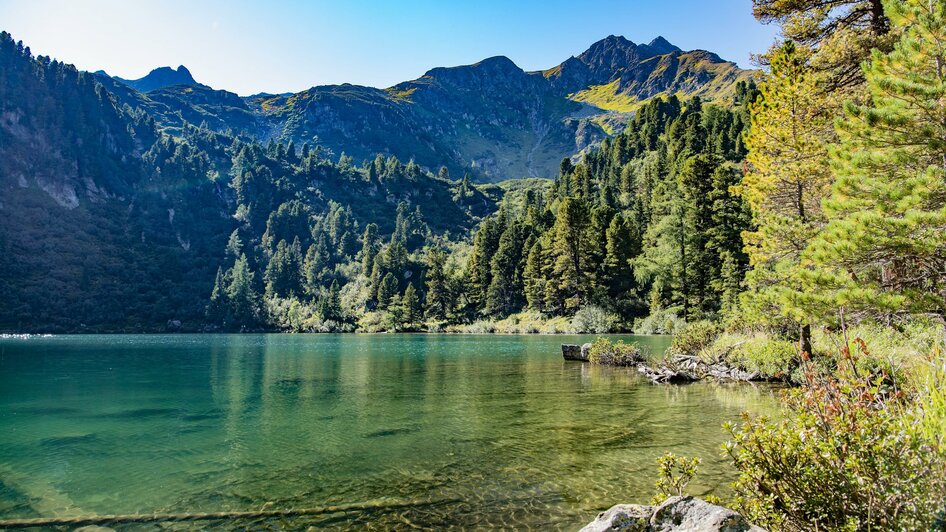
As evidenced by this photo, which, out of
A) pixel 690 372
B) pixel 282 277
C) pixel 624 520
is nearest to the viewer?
pixel 624 520

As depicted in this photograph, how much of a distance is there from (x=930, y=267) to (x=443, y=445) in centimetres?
1394

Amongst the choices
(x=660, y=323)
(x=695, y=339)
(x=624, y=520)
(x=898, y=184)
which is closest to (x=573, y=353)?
(x=695, y=339)

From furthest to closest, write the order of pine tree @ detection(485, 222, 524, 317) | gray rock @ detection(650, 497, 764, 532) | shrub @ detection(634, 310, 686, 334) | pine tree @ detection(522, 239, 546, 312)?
pine tree @ detection(485, 222, 524, 317) < pine tree @ detection(522, 239, 546, 312) < shrub @ detection(634, 310, 686, 334) < gray rock @ detection(650, 497, 764, 532)

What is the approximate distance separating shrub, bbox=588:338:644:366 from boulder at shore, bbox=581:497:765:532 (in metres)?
31.8

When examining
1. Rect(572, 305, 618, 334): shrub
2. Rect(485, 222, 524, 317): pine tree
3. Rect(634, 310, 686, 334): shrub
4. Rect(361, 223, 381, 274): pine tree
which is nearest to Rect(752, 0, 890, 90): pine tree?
Rect(634, 310, 686, 334): shrub

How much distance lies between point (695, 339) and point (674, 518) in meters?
31.3

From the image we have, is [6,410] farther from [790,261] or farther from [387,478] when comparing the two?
[790,261]

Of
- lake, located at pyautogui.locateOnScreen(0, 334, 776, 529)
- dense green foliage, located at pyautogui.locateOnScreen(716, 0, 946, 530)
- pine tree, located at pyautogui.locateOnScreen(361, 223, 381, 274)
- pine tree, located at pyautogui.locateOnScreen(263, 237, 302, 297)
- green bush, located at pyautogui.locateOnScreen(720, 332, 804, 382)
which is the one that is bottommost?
lake, located at pyautogui.locateOnScreen(0, 334, 776, 529)

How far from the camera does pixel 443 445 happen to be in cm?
1488

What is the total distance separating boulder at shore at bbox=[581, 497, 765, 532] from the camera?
504cm

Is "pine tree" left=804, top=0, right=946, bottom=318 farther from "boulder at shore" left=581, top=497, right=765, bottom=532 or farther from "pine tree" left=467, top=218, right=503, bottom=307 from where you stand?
"pine tree" left=467, top=218, right=503, bottom=307

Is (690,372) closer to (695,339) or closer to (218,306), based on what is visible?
(695,339)

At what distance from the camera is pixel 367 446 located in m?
15.1

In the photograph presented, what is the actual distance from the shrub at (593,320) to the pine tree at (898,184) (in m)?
69.3
